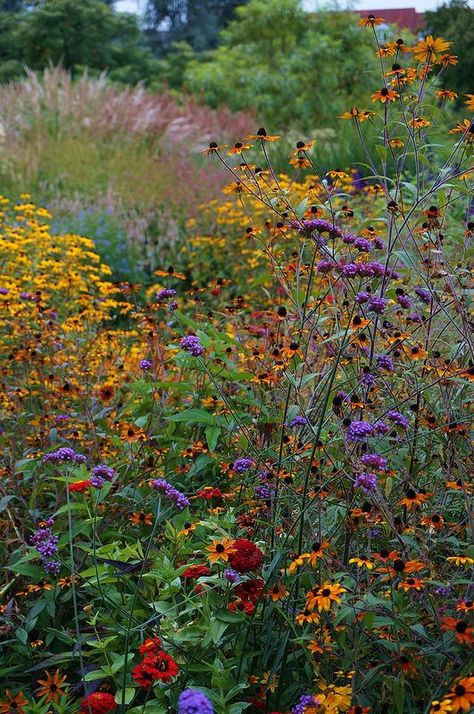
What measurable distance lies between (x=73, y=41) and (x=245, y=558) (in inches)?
1080

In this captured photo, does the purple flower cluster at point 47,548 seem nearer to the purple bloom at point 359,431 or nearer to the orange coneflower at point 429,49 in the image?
the purple bloom at point 359,431

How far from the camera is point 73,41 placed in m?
26.8

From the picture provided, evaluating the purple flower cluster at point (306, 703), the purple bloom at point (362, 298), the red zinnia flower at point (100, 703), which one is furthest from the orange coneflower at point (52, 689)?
the purple bloom at point (362, 298)

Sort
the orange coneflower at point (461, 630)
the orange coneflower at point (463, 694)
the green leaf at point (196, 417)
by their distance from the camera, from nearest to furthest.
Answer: the orange coneflower at point (463, 694)
the orange coneflower at point (461, 630)
the green leaf at point (196, 417)

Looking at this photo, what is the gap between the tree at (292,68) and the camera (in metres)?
15.6

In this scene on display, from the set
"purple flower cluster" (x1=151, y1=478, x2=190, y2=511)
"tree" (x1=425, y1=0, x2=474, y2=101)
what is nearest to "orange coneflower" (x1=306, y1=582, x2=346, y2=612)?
"purple flower cluster" (x1=151, y1=478, x2=190, y2=511)

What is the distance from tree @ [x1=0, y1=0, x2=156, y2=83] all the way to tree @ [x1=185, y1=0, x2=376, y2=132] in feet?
26.7

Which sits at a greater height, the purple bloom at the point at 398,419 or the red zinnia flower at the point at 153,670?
the purple bloom at the point at 398,419

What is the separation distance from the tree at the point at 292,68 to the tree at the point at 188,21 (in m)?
15.5

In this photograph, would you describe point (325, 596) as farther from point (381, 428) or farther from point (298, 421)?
point (298, 421)

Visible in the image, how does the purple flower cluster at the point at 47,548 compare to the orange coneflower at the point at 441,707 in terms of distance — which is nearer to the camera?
the orange coneflower at the point at 441,707

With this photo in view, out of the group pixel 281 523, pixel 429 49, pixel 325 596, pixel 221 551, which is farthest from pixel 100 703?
pixel 429 49

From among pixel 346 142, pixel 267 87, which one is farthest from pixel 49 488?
pixel 267 87

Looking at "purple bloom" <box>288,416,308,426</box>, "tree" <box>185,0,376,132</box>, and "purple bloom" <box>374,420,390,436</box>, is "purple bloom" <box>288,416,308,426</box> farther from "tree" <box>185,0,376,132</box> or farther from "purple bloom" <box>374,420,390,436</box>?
"tree" <box>185,0,376,132</box>
